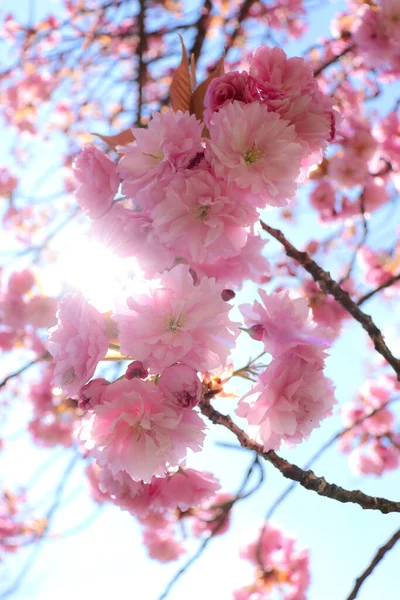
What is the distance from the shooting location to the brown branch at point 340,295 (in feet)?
3.89

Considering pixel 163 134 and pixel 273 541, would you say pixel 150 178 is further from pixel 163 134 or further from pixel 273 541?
pixel 273 541

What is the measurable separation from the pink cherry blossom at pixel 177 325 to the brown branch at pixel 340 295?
0.42 m

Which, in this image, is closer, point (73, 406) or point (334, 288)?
point (334, 288)

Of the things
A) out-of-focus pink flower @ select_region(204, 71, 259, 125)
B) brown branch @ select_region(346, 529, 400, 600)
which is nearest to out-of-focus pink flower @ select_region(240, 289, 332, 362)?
out-of-focus pink flower @ select_region(204, 71, 259, 125)

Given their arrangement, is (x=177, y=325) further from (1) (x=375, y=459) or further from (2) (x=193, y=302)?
(1) (x=375, y=459)

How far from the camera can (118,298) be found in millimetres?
847

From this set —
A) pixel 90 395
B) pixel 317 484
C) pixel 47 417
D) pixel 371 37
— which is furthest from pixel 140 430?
pixel 47 417

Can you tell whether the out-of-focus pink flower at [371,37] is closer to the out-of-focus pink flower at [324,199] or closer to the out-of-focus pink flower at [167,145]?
the out-of-focus pink flower at [324,199]

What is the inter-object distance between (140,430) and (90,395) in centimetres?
11

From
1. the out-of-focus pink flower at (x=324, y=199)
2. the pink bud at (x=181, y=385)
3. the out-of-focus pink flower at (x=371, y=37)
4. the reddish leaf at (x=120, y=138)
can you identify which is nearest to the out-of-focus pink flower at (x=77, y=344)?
the pink bud at (x=181, y=385)

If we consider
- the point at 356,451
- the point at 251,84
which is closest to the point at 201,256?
the point at 251,84

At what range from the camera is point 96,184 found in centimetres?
112

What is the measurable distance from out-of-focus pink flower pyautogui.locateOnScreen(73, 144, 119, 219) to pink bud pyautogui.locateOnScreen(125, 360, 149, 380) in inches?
17.8

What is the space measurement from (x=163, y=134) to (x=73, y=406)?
225 cm
